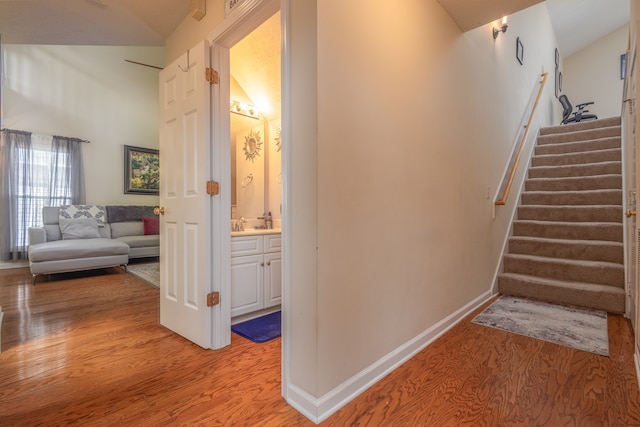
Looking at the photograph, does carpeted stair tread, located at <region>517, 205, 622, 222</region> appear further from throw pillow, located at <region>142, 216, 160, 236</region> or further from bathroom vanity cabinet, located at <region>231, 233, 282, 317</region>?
throw pillow, located at <region>142, 216, 160, 236</region>

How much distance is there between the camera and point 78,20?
2137 millimetres

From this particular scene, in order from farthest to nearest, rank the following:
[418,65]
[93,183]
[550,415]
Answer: [93,183], [418,65], [550,415]

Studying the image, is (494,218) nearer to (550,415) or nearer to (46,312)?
(550,415)

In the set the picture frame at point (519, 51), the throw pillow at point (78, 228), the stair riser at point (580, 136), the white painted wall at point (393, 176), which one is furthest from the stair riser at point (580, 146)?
the throw pillow at point (78, 228)

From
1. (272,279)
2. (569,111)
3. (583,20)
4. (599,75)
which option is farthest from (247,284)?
(599,75)

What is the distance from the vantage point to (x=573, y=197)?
11.8 ft

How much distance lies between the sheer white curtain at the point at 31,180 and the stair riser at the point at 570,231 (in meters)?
7.11

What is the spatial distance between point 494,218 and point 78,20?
13.0 feet

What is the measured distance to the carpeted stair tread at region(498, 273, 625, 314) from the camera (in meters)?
2.60

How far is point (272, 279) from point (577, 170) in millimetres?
4232

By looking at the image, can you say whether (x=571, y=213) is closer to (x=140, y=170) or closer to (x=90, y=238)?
(x=90, y=238)

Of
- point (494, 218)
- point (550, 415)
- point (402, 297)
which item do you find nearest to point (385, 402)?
point (402, 297)

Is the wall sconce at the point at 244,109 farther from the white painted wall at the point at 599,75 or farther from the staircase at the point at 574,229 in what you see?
the white painted wall at the point at 599,75

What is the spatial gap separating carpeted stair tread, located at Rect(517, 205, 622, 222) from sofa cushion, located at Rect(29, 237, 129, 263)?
227 inches
